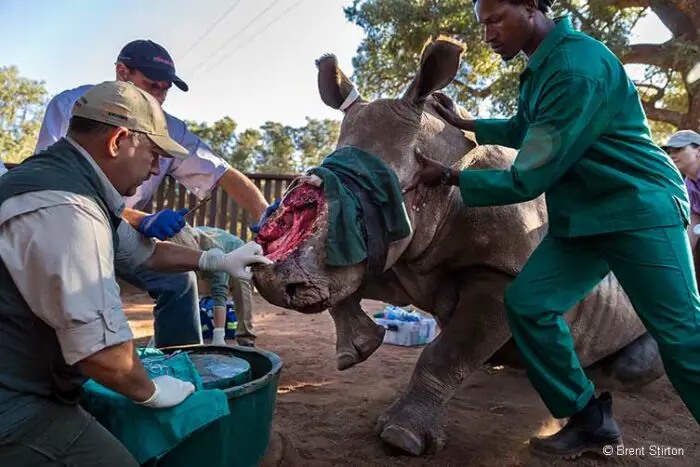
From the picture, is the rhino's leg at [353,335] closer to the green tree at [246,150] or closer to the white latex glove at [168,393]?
the white latex glove at [168,393]

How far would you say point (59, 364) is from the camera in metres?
1.75

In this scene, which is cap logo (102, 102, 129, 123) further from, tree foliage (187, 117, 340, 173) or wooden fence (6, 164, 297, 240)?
tree foliage (187, 117, 340, 173)

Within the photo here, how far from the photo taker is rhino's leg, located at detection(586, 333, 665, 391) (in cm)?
365

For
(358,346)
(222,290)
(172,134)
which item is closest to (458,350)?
(358,346)

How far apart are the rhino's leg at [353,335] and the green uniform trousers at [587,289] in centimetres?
92

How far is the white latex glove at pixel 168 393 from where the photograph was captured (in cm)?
186

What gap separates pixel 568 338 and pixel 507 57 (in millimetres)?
1277

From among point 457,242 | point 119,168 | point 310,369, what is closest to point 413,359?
point 310,369

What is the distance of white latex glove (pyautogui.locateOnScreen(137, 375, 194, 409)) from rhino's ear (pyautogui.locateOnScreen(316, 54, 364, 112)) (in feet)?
6.11

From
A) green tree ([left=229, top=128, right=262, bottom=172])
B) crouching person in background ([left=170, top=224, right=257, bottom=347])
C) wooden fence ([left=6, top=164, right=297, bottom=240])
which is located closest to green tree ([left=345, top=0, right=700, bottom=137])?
wooden fence ([left=6, top=164, right=297, bottom=240])

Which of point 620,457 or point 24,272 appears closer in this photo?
point 24,272

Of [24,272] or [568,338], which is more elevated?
[24,272]

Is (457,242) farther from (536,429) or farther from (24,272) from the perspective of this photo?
(24,272)

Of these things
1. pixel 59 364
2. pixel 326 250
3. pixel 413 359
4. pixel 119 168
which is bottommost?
pixel 413 359
